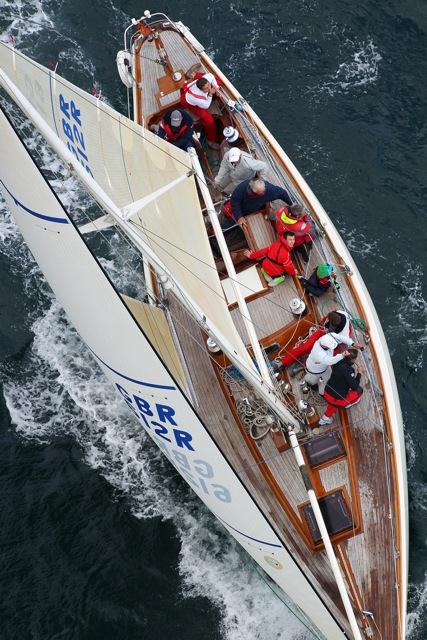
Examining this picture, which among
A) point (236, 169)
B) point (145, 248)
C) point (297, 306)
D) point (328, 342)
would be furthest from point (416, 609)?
Result: point (236, 169)

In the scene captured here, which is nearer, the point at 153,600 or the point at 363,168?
the point at 153,600

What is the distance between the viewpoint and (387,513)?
46.5 feet

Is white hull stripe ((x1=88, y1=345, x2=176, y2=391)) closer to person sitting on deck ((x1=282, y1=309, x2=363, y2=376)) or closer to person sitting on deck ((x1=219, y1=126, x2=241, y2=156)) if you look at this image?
person sitting on deck ((x1=282, y1=309, x2=363, y2=376))

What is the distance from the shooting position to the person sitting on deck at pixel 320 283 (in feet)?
51.7

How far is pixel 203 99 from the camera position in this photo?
1828 cm

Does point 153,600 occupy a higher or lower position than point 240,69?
lower

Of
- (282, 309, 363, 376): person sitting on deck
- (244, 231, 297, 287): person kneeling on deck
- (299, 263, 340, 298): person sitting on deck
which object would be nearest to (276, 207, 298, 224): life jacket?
(244, 231, 297, 287): person kneeling on deck

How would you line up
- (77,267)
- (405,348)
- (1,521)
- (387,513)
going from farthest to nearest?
(405,348)
(1,521)
(387,513)
(77,267)

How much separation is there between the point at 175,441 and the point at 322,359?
3.07 metres

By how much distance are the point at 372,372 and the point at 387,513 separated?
2.72 m

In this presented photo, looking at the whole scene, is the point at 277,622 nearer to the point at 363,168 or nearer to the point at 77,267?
the point at 77,267

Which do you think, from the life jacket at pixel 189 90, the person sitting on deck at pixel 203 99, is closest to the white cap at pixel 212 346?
the person sitting on deck at pixel 203 99

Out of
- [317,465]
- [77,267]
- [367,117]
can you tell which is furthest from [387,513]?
[367,117]

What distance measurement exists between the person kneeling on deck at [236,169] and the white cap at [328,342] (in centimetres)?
408
